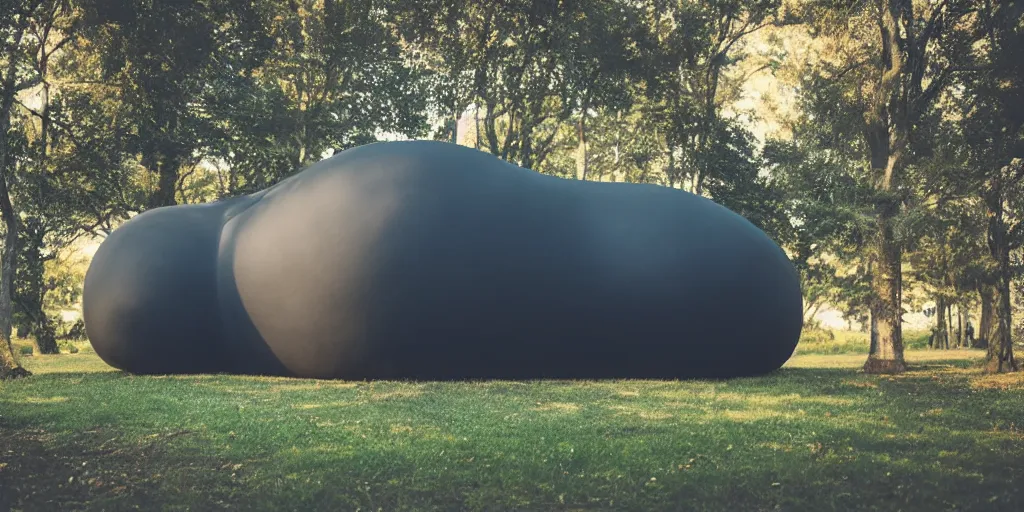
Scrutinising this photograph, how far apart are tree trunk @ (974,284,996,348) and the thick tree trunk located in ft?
7.27

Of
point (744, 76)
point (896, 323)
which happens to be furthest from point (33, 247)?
point (744, 76)

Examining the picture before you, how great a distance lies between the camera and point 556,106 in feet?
143

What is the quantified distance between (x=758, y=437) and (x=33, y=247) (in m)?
32.6

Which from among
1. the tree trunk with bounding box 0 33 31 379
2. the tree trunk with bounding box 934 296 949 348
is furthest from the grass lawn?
the tree trunk with bounding box 934 296 949 348

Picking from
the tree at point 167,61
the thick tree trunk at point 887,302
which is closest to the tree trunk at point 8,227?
the tree at point 167,61

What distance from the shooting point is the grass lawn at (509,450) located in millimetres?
7918

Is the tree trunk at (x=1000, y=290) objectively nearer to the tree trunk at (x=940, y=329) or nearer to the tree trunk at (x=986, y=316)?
the tree trunk at (x=986, y=316)

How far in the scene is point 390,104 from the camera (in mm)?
39750

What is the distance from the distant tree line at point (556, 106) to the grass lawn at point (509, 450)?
328 inches

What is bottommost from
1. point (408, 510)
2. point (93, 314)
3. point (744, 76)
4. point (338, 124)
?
point (408, 510)

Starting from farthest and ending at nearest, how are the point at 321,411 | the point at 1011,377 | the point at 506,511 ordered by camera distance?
the point at 1011,377 < the point at 321,411 < the point at 506,511

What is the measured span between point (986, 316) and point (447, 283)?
93.1 ft

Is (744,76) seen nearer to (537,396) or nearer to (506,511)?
(537,396)

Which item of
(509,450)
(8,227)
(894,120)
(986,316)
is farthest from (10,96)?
(986,316)
